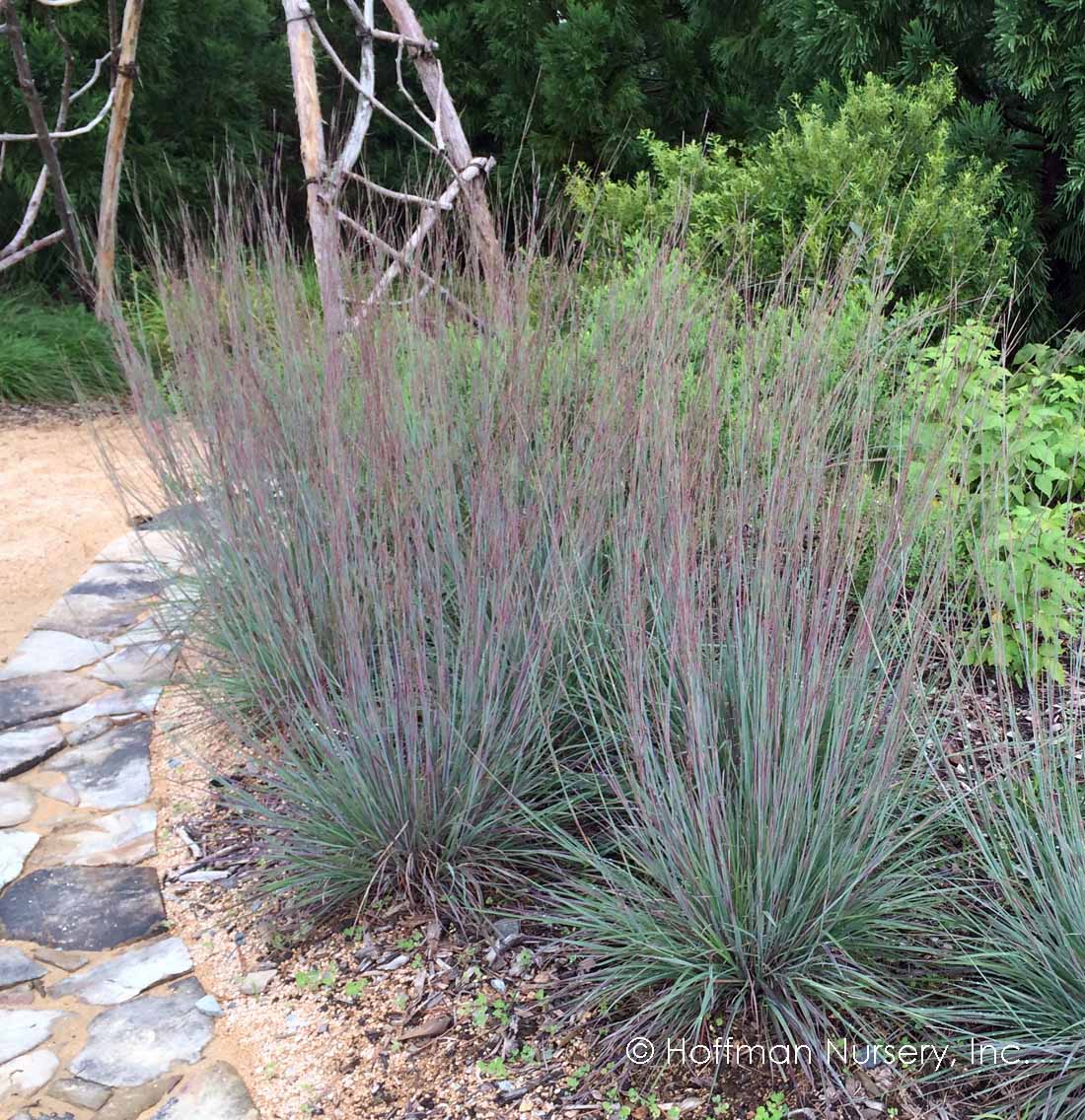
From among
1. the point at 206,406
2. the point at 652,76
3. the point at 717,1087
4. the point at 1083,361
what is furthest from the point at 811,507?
the point at 652,76

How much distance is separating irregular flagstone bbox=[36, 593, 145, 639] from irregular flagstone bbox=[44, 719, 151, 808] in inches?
28.2

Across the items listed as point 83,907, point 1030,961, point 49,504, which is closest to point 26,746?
point 83,907

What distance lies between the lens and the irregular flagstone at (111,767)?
289 cm

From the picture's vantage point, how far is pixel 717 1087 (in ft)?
5.96

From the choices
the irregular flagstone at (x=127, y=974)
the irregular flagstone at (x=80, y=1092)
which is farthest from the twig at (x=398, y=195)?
the irregular flagstone at (x=80, y=1092)

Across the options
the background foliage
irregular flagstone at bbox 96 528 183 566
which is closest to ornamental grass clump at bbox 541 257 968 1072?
the background foliage

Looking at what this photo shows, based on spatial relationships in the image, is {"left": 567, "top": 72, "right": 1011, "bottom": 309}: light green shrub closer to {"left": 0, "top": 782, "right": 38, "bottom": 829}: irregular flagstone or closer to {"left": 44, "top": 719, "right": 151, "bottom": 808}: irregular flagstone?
{"left": 44, "top": 719, "right": 151, "bottom": 808}: irregular flagstone

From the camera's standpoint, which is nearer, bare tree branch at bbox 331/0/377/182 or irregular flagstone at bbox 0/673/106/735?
irregular flagstone at bbox 0/673/106/735

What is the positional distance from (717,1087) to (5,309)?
23.9 feet

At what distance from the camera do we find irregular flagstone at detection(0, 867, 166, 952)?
238cm

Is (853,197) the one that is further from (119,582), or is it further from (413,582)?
(119,582)

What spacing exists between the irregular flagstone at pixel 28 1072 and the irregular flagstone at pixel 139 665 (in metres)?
1.53

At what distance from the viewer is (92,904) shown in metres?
2.47

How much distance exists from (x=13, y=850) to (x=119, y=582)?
172 centimetres
